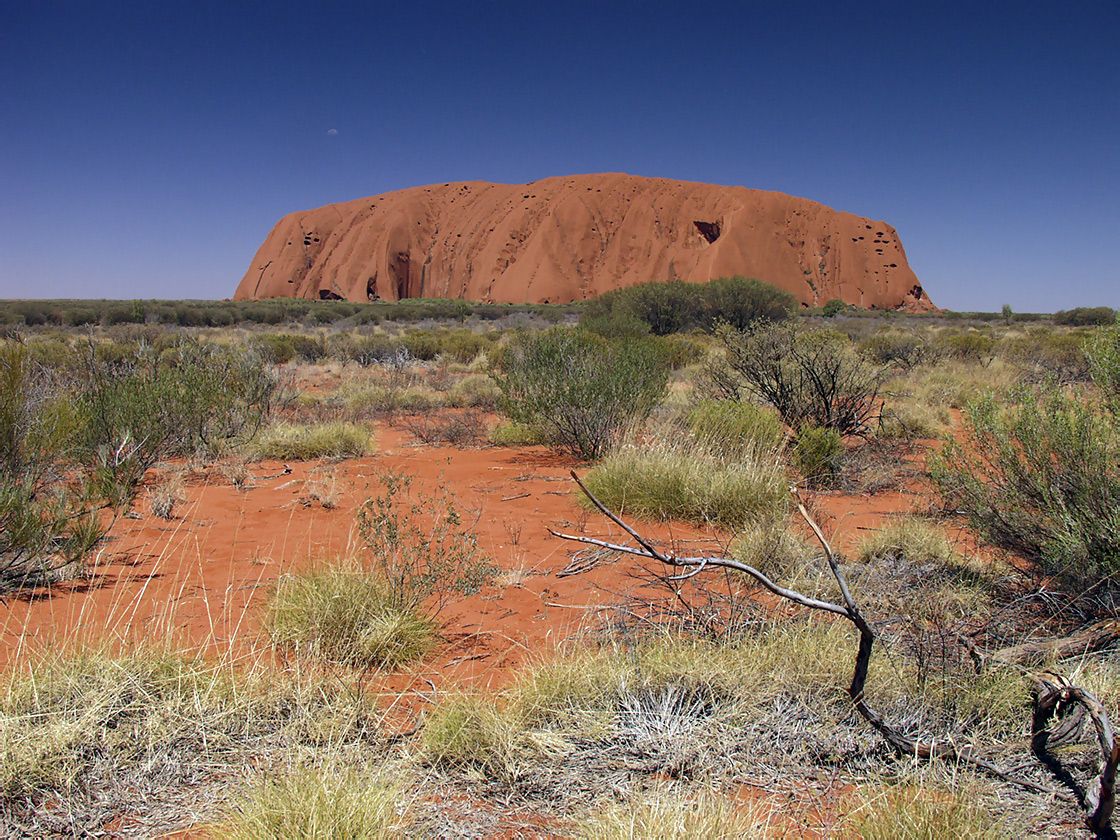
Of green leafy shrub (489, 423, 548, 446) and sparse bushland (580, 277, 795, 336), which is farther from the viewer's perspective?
sparse bushland (580, 277, 795, 336)

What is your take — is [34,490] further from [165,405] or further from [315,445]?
[315,445]

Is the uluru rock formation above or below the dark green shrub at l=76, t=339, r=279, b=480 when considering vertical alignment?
above

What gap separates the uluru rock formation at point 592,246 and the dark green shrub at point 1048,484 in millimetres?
60799

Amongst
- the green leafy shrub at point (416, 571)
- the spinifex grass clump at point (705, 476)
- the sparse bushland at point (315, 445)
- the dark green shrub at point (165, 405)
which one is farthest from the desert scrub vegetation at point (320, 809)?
the sparse bushland at point (315, 445)

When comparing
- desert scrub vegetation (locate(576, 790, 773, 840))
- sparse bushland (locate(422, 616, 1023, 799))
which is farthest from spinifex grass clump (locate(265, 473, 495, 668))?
desert scrub vegetation (locate(576, 790, 773, 840))

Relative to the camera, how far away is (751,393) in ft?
26.3

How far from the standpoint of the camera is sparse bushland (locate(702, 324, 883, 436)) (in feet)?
23.6

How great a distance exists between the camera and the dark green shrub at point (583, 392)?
710 centimetres

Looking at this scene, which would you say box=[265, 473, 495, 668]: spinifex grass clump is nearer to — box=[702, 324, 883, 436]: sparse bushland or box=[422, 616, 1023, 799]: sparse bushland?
box=[422, 616, 1023, 799]: sparse bushland

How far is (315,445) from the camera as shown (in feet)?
24.7

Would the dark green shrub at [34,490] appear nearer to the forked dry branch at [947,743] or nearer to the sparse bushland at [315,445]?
the sparse bushland at [315,445]

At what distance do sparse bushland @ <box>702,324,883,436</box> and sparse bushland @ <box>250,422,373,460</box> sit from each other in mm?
4739

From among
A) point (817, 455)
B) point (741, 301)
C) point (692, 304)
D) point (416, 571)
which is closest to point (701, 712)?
point (416, 571)

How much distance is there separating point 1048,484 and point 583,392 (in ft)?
14.9
